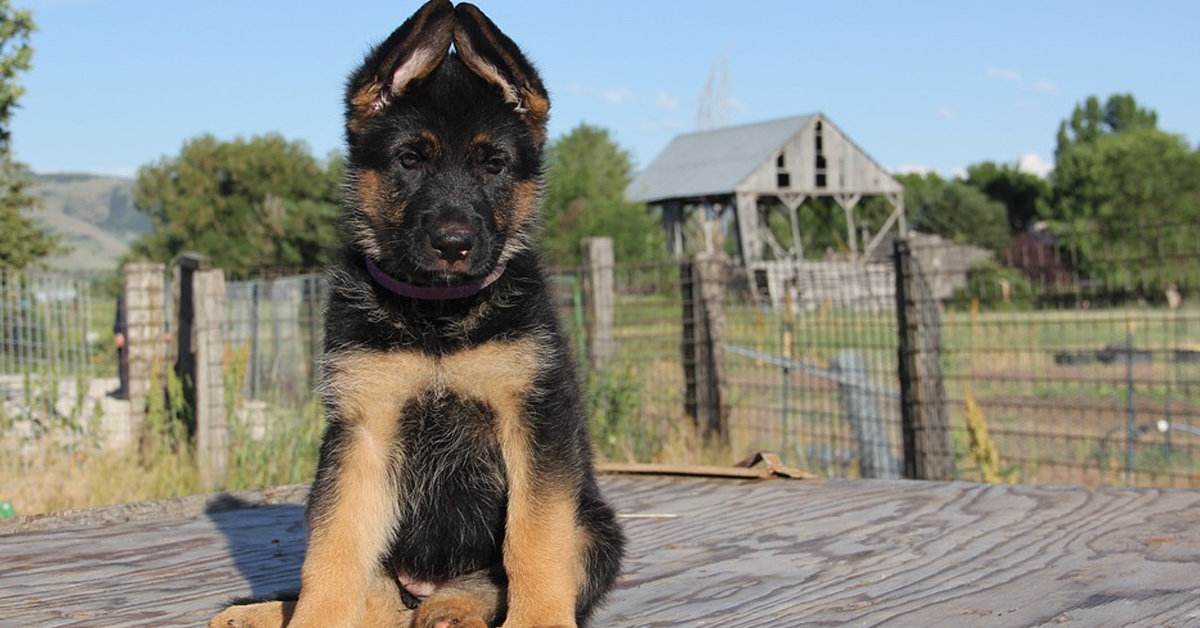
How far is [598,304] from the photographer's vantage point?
10.9 meters

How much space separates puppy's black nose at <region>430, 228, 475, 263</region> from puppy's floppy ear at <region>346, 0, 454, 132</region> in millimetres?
507

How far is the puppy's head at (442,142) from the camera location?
3.20 metres

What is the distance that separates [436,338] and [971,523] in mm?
2563

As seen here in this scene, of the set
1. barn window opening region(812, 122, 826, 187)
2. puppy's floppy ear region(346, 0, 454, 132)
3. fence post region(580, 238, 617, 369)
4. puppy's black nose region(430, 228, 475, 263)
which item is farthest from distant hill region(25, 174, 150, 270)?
puppy's black nose region(430, 228, 475, 263)

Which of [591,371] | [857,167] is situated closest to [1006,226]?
[857,167]

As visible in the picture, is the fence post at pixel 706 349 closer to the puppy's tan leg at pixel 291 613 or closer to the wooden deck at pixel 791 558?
the wooden deck at pixel 791 558

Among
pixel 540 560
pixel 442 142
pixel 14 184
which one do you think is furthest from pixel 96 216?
pixel 540 560

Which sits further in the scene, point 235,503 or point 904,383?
point 904,383

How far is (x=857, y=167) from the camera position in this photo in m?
53.3

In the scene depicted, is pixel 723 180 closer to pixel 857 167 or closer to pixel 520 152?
pixel 857 167

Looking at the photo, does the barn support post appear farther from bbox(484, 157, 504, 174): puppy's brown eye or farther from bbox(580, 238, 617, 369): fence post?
bbox(484, 157, 504, 174): puppy's brown eye

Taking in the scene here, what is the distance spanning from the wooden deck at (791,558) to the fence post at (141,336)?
16.4 feet

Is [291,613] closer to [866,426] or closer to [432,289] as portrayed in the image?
[432,289]

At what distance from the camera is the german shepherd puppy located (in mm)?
3104
